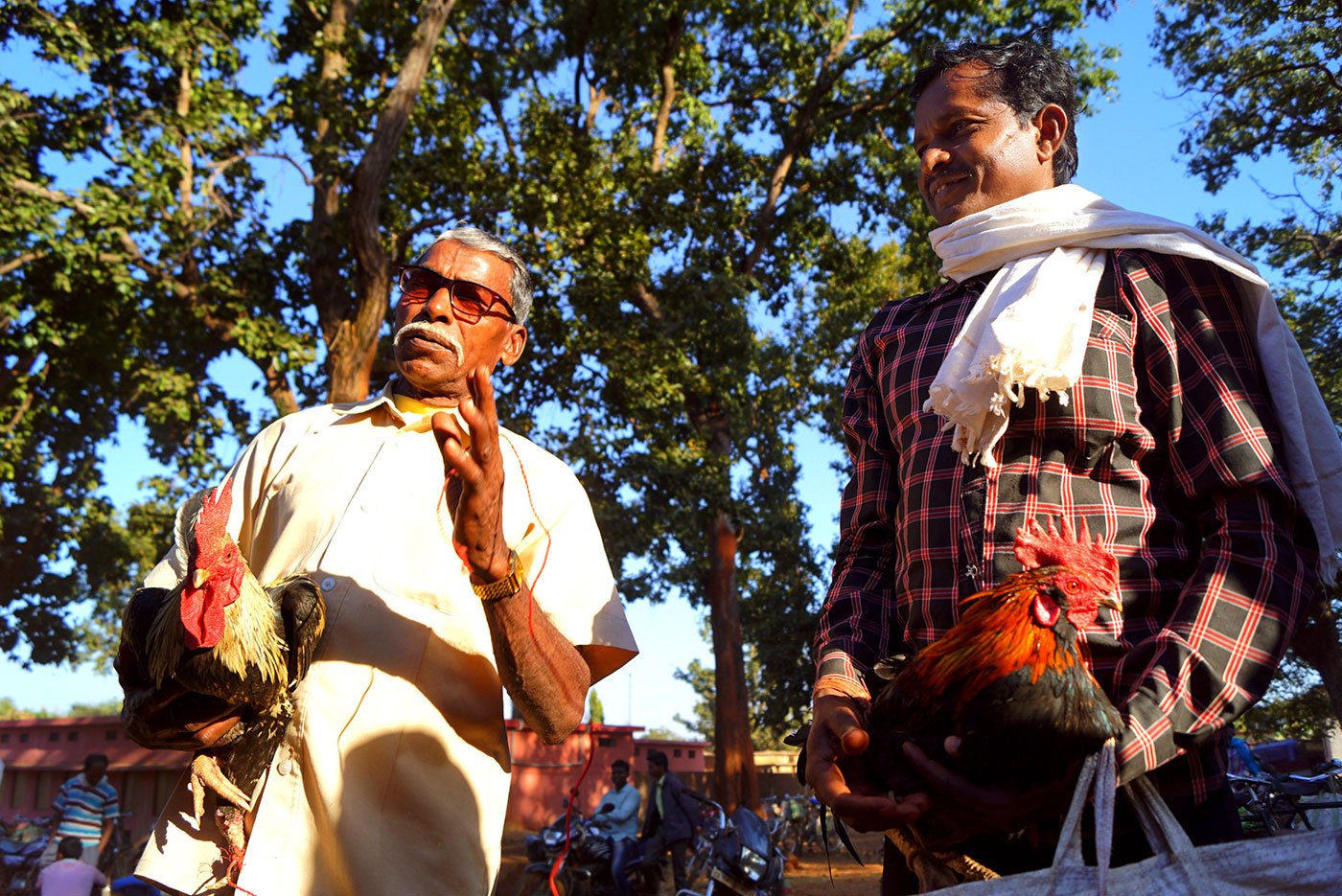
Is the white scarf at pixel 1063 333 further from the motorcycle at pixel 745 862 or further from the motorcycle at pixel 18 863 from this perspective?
the motorcycle at pixel 18 863

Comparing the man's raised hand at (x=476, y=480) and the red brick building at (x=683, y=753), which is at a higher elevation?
the man's raised hand at (x=476, y=480)

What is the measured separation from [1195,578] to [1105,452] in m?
0.28

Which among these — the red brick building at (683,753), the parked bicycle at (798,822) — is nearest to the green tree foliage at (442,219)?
the parked bicycle at (798,822)

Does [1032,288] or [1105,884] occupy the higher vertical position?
[1032,288]

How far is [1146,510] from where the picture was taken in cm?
177

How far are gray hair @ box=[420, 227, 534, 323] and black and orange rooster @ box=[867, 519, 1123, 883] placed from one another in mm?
1595

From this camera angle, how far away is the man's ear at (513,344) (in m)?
2.86

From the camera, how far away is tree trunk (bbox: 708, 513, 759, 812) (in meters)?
15.9

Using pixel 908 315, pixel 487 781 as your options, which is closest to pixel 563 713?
pixel 487 781

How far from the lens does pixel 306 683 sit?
2.21 metres

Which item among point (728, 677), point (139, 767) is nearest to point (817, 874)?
point (728, 677)

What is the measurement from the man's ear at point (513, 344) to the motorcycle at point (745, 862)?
26.6 feet

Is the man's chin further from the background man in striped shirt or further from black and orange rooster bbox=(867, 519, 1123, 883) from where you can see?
the background man in striped shirt

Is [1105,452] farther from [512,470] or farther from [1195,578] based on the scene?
[512,470]
